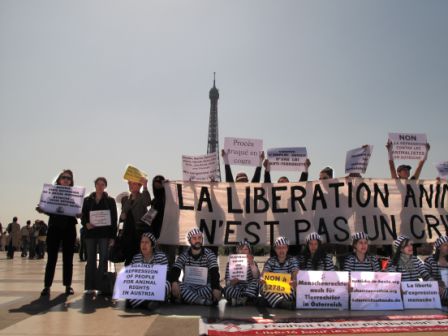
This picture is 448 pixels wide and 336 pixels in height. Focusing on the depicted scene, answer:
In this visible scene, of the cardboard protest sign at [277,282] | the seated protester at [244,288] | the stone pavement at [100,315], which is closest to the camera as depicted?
the stone pavement at [100,315]

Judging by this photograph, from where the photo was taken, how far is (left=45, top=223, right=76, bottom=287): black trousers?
743 centimetres

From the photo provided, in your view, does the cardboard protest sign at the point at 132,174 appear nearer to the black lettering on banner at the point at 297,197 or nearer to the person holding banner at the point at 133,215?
the person holding banner at the point at 133,215

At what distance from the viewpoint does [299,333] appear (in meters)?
4.59

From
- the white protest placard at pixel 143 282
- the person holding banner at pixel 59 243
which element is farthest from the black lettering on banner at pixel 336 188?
the person holding banner at pixel 59 243

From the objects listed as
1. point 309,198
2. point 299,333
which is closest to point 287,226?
point 309,198

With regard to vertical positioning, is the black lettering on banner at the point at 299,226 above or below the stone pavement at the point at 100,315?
above

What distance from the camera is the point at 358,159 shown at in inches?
346


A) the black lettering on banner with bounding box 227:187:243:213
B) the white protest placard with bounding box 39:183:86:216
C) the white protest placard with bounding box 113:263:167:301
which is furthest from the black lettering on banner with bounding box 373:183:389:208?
the white protest placard with bounding box 39:183:86:216

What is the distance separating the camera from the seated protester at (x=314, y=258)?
673 cm

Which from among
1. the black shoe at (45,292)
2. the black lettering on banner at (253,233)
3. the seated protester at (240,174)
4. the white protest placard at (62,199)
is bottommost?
the black shoe at (45,292)

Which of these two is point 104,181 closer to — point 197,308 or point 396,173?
point 197,308

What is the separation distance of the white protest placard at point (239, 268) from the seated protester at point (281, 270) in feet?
0.92

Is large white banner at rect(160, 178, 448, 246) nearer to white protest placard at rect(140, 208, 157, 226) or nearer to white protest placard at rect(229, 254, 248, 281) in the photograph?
white protest placard at rect(140, 208, 157, 226)

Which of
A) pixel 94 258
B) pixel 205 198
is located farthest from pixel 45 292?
pixel 205 198
